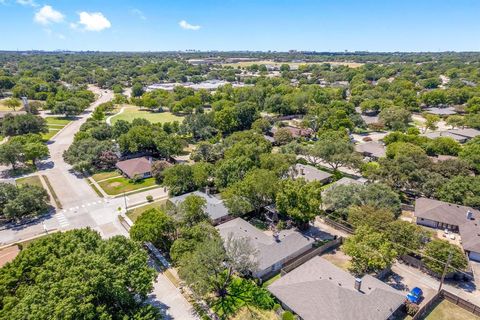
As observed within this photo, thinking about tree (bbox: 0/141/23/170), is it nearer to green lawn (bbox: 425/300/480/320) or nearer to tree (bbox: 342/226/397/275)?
tree (bbox: 342/226/397/275)

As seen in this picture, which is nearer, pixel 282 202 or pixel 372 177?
pixel 282 202

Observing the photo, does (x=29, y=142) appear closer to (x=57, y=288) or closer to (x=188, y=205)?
(x=188, y=205)

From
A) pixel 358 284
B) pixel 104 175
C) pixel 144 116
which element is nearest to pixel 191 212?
pixel 358 284

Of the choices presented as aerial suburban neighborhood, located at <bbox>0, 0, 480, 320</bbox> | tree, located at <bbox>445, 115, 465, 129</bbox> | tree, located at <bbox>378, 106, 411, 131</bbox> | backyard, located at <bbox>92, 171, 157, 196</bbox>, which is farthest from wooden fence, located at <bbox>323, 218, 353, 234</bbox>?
tree, located at <bbox>445, 115, 465, 129</bbox>

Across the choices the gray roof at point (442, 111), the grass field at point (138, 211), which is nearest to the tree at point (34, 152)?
the grass field at point (138, 211)

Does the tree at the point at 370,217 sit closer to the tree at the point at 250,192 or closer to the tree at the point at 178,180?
the tree at the point at 250,192

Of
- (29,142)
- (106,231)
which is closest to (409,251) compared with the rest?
(106,231)
